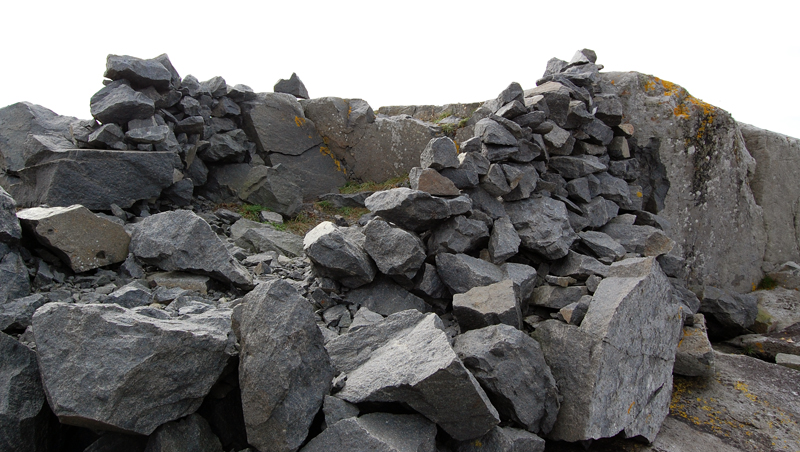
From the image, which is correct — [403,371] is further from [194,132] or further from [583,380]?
[194,132]

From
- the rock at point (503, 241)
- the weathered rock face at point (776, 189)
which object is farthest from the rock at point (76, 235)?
the weathered rock face at point (776, 189)

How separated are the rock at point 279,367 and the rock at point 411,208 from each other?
1.98 meters

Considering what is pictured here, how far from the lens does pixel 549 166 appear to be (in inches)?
276

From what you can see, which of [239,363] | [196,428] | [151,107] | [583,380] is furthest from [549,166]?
[151,107]

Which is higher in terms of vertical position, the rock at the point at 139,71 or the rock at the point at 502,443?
the rock at the point at 139,71

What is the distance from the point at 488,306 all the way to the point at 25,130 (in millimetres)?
7351

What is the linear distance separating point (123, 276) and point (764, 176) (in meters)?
10.7

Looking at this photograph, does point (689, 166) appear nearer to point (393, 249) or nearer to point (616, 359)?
point (616, 359)

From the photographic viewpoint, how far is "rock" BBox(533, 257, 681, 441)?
4.17m

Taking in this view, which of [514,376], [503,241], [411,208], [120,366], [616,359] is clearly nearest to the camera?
[120,366]

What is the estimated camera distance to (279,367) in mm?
3473

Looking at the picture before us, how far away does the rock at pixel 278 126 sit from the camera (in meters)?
9.73

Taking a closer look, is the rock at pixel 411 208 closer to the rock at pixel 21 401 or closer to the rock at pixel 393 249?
the rock at pixel 393 249

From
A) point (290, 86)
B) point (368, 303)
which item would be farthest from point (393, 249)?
point (290, 86)
